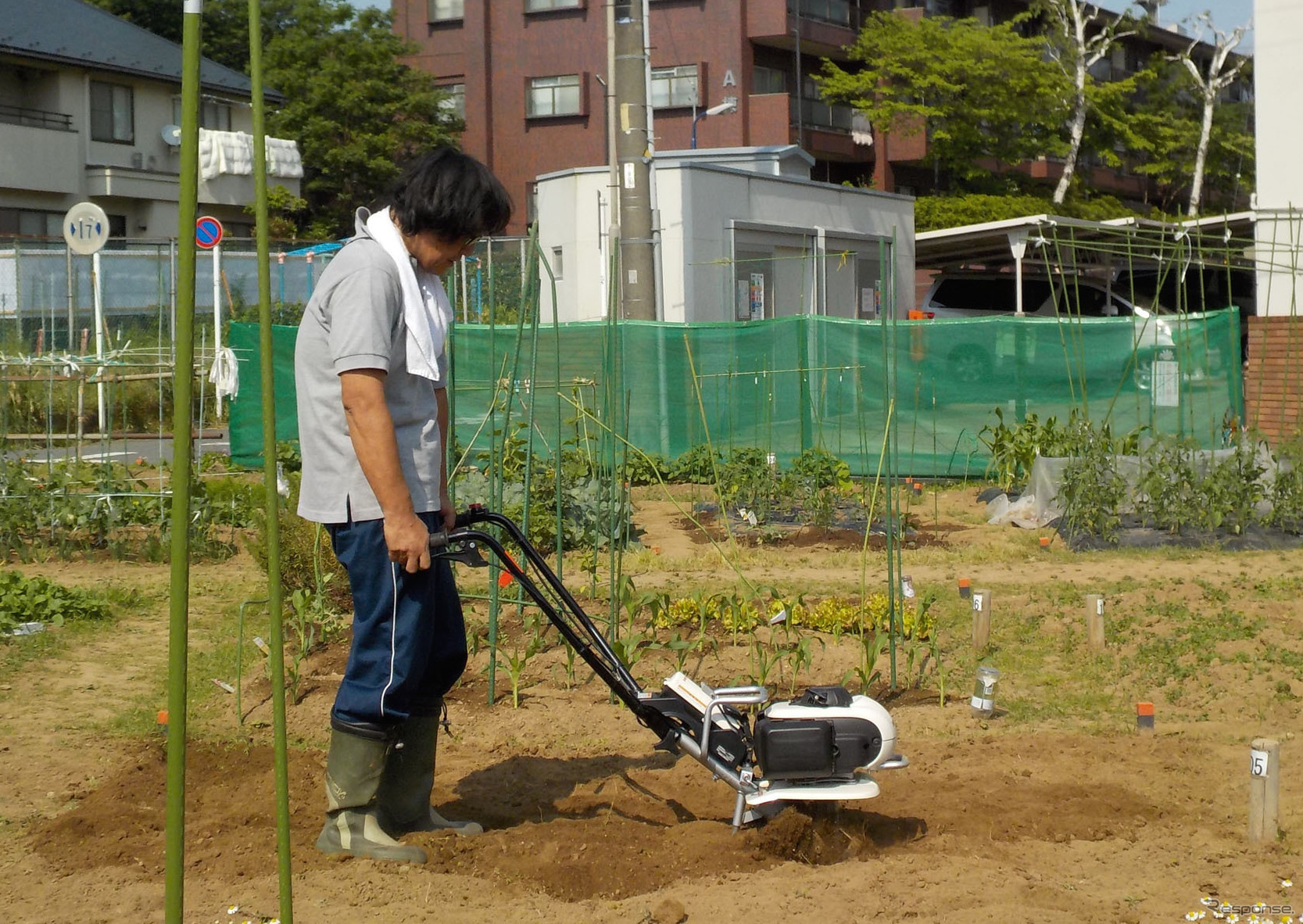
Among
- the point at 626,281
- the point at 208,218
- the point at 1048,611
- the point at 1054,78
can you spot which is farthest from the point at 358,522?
the point at 1054,78

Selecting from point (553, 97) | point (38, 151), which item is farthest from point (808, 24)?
point (38, 151)

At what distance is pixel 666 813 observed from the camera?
13.5 ft

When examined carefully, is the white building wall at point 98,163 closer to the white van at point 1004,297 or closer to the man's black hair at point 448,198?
the white van at point 1004,297

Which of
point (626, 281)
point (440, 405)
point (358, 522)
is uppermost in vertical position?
point (626, 281)

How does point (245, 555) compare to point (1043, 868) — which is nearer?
point (1043, 868)

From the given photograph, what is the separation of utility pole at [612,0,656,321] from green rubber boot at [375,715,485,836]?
31.5ft

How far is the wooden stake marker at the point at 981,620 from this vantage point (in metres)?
6.07

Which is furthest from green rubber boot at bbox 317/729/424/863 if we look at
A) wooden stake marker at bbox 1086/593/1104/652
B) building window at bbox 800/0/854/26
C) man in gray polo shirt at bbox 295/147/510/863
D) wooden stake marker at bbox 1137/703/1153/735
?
building window at bbox 800/0/854/26

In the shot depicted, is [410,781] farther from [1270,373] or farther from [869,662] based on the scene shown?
[1270,373]

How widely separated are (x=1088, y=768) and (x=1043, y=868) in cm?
95

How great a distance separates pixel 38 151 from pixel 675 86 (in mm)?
13447

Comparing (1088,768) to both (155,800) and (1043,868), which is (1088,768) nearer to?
(1043,868)

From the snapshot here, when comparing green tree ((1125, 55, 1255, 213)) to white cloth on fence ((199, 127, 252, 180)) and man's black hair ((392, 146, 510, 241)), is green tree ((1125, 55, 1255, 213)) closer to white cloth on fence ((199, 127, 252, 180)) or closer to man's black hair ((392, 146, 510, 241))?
white cloth on fence ((199, 127, 252, 180))

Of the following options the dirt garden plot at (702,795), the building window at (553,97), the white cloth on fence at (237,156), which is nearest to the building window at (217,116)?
the white cloth on fence at (237,156)
